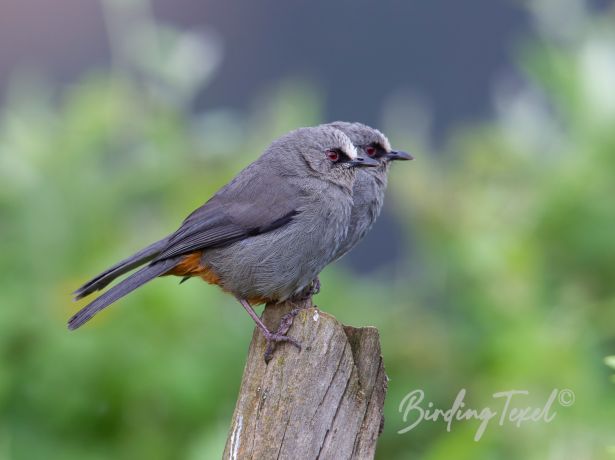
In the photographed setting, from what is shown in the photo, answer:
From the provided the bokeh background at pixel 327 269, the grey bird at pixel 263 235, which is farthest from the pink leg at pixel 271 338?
the bokeh background at pixel 327 269

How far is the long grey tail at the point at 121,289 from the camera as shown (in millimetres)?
4504

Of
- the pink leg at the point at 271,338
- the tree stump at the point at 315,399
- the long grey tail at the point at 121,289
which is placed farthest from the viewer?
the long grey tail at the point at 121,289

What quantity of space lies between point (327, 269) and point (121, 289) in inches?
77.8

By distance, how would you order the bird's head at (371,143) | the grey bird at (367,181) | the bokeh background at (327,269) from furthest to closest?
the bird's head at (371,143)
the bokeh background at (327,269)
the grey bird at (367,181)

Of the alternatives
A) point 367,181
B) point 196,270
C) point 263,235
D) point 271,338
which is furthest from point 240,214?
point 271,338

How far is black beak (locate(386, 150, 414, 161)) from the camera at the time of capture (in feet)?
19.8

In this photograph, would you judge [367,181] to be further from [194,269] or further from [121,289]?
[121,289]

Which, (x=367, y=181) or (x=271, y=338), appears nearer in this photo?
(x=271, y=338)

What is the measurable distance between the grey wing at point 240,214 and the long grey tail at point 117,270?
6 centimetres

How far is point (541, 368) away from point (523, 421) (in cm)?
35

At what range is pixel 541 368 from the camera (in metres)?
5.40

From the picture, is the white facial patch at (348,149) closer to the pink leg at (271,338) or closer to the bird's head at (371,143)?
the bird's head at (371,143)

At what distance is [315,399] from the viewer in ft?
11.3

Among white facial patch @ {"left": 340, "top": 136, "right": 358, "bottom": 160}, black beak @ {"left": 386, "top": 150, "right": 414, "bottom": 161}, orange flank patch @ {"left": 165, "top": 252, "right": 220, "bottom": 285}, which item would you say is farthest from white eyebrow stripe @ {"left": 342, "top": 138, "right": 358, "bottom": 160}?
orange flank patch @ {"left": 165, "top": 252, "right": 220, "bottom": 285}
